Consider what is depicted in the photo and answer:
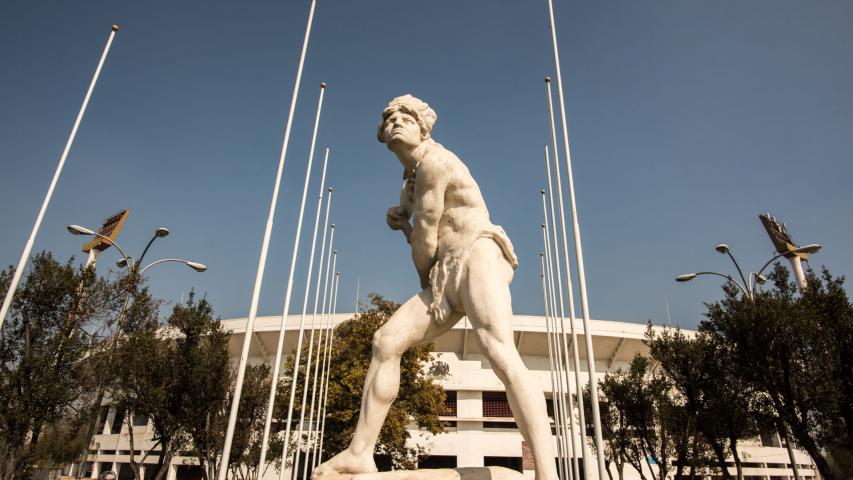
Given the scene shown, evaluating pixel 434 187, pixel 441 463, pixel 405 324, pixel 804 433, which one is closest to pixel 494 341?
pixel 405 324

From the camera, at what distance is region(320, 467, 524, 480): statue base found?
3615 mm

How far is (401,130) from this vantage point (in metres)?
4.89

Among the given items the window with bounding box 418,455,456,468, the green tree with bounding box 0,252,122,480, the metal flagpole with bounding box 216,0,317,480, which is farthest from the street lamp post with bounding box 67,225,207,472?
the window with bounding box 418,455,456,468

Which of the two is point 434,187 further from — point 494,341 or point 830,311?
point 830,311

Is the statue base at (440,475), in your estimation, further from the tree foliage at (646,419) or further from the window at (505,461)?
the window at (505,461)

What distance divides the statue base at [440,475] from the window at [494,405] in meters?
31.4

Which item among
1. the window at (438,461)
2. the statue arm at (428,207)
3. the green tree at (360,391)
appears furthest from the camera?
the window at (438,461)

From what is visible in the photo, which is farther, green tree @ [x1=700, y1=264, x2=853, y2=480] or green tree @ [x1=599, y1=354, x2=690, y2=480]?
A: green tree @ [x1=599, y1=354, x2=690, y2=480]

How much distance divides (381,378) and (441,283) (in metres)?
0.94

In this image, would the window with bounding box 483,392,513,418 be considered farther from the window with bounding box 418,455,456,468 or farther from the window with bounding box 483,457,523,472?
the window with bounding box 418,455,456,468

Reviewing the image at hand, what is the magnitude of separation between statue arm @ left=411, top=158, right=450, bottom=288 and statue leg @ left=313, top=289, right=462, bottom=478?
1.28ft

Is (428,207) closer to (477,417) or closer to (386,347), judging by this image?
(386,347)

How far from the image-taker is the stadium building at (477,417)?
31.2m

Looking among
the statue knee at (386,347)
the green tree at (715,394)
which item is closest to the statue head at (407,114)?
the statue knee at (386,347)
